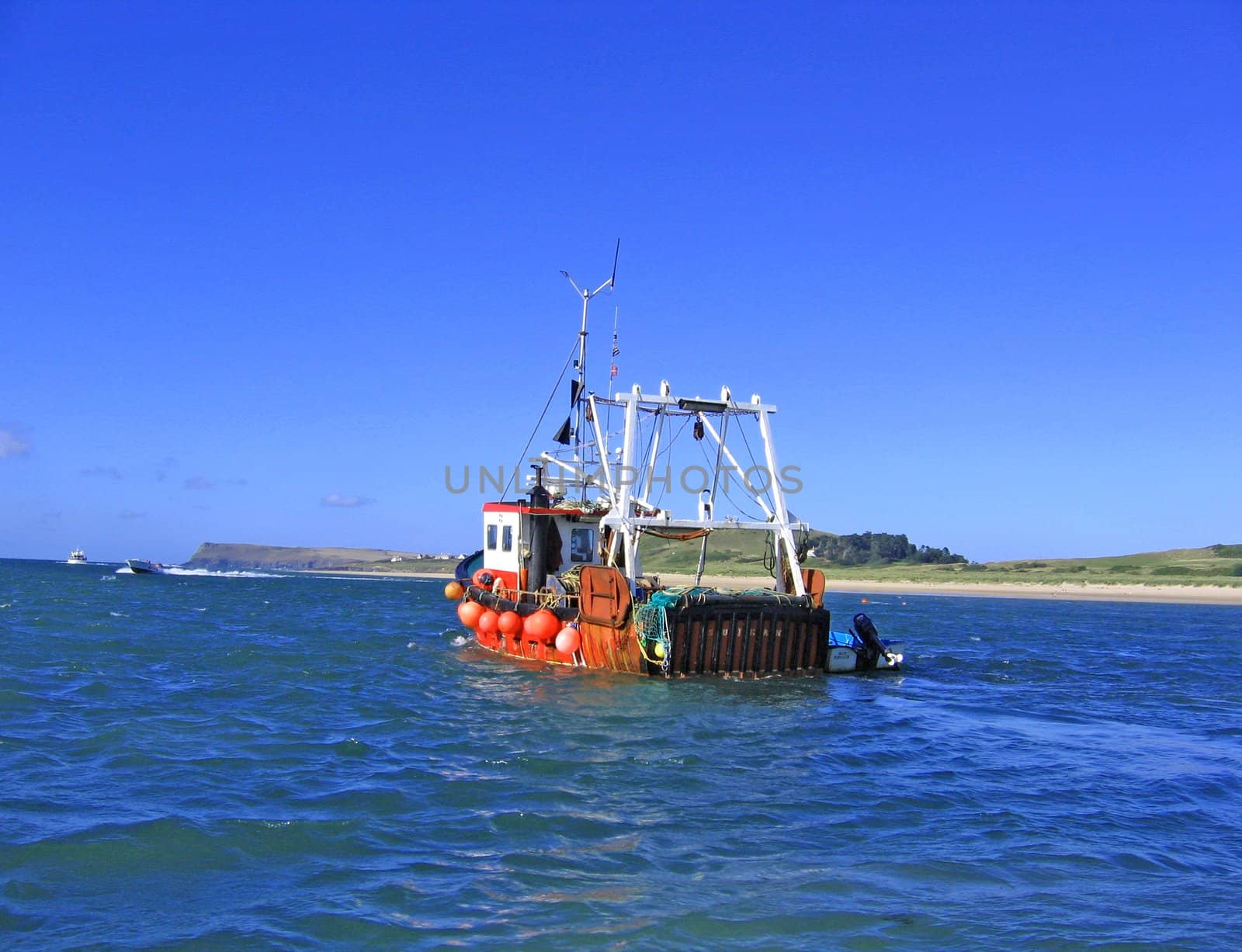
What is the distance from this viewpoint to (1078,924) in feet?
25.2

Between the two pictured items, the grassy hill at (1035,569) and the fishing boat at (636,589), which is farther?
the grassy hill at (1035,569)

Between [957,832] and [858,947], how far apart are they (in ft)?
11.3

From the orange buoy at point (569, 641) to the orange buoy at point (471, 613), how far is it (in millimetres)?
5407

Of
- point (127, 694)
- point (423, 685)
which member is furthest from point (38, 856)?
point (423, 685)

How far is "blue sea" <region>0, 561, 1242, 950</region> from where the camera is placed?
7.62 meters

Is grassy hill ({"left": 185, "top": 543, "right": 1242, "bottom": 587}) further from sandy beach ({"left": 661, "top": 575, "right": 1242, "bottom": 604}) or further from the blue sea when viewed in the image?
the blue sea

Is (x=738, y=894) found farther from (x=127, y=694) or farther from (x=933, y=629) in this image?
(x=933, y=629)

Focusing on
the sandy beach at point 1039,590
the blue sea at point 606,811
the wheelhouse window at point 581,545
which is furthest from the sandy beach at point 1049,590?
the blue sea at point 606,811

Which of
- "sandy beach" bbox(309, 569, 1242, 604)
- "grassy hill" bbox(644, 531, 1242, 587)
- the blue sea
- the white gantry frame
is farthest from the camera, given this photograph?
"grassy hill" bbox(644, 531, 1242, 587)

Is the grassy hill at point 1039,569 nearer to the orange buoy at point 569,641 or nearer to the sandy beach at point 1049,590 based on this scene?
the sandy beach at point 1049,590

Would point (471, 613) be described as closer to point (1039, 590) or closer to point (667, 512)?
point (667, 512)

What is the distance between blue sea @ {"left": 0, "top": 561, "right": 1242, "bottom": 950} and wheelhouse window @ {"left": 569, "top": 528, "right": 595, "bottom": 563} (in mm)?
4110

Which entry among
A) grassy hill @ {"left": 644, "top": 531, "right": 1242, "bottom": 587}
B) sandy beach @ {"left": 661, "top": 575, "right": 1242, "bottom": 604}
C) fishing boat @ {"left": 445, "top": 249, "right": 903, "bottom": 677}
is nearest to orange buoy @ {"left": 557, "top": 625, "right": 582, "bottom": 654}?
fishing boat @ {"left": 445, "top": 249, "right": 903, "bottom": 677}

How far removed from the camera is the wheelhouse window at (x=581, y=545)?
85.1 ft
